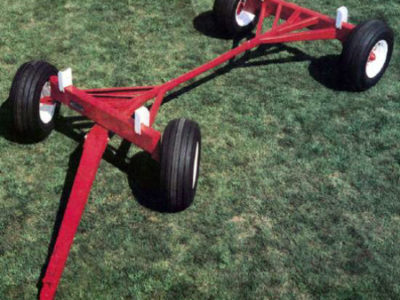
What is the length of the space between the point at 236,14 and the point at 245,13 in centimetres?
24

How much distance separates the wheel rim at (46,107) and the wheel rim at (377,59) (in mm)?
3944

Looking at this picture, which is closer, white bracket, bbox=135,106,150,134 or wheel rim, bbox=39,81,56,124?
white bracket, bbox=135,106,150,134

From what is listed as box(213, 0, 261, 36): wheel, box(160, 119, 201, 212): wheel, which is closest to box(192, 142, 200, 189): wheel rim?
box(160, 119, 201, 212): wheel

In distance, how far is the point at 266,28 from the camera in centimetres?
878

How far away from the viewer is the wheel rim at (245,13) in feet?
27.1

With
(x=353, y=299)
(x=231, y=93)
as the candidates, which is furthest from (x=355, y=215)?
(x=231, y=93)

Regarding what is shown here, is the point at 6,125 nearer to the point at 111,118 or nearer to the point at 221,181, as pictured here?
the point at 111,118

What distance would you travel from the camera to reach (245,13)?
8438 millimetres

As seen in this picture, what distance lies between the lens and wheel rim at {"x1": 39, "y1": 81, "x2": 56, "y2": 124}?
20.7 feet

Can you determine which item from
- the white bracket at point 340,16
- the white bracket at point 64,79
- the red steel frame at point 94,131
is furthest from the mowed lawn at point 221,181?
the white bracket at point 64,79

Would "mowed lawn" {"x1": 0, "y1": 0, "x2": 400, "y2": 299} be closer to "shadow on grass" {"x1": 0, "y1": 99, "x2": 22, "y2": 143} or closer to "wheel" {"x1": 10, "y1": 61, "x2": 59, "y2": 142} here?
"shadow on grass" {"x1": 0, "y1": 99, "x2": 22, "y2": 143}

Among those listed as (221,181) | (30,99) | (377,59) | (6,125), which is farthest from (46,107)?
(377,59)

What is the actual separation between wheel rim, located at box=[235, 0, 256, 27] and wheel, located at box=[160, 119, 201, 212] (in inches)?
133

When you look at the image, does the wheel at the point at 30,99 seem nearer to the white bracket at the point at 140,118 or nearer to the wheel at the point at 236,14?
the white bracket at the point at 140,118
